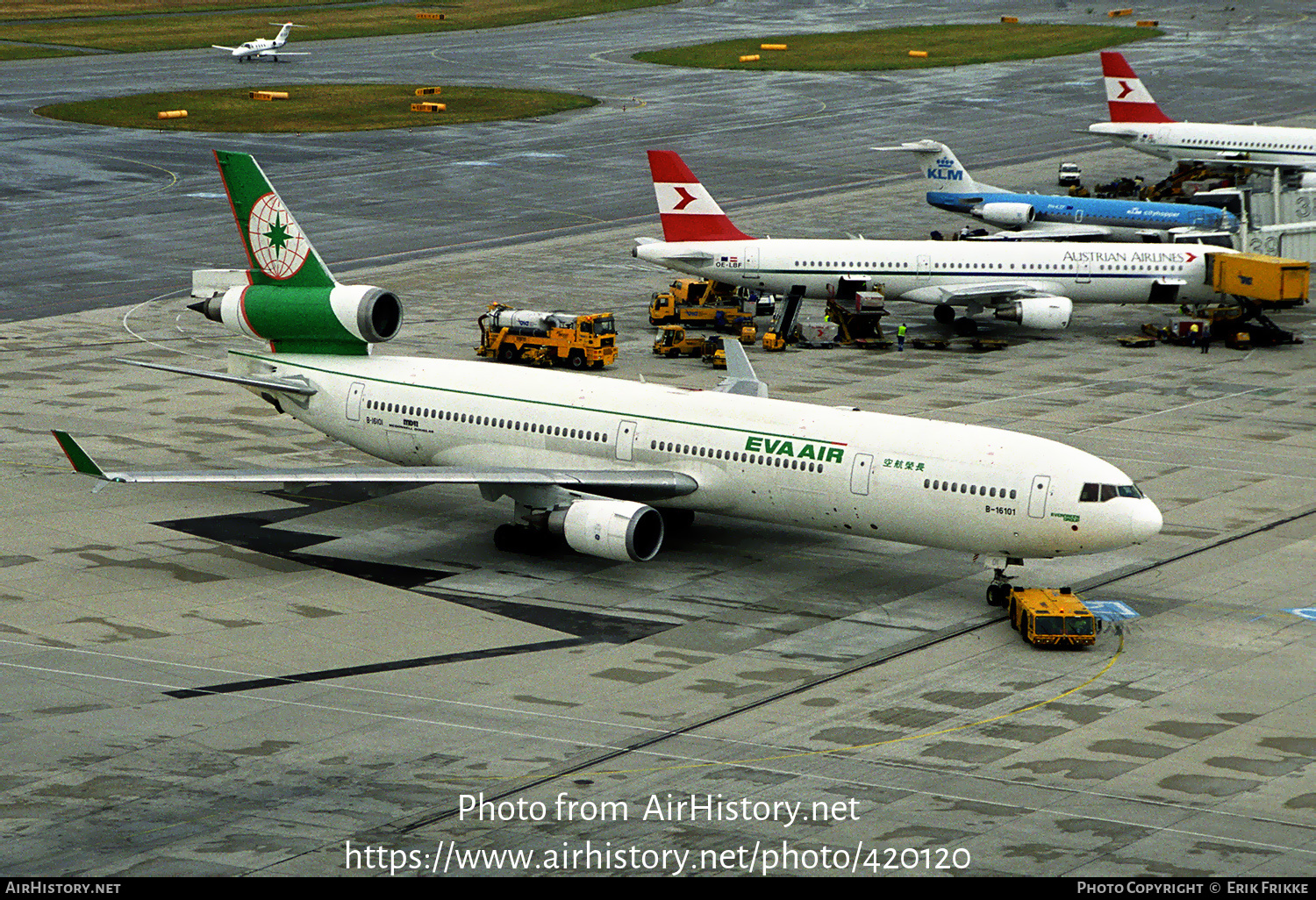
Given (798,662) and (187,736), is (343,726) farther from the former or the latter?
(798,662)

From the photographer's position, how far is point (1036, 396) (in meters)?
64.0

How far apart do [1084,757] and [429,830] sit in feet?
40.5

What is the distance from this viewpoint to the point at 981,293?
74.9 metres

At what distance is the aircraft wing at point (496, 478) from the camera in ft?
140

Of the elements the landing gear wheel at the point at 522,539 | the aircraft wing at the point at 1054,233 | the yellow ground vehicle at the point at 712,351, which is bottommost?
the landing gear wheel at the point at 522,539

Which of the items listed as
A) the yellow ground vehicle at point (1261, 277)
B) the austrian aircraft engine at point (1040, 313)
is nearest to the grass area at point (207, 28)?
the austrian aircraft engine at point (1040, 313)

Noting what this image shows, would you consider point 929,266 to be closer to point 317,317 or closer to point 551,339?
point 551,339

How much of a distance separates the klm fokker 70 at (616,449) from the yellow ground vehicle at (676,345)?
1829cm

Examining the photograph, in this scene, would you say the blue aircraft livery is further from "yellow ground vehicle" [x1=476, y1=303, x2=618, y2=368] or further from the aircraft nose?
the aircraft nose

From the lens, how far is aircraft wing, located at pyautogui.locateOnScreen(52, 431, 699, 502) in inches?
1682

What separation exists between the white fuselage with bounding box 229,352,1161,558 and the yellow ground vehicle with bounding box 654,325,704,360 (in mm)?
21652

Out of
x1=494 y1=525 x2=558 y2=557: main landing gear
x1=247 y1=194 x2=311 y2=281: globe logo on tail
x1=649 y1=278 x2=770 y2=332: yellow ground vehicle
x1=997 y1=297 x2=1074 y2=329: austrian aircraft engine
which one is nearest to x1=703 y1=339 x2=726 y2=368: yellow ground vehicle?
x1=649 y1=278 x2=770 y2=332: yellow ground vehicle

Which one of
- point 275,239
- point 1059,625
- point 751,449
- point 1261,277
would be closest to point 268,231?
point 275,239

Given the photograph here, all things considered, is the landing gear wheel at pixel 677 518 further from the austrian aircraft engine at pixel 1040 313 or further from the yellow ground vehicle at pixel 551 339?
the austrian aircraft engine at pixel 1040 313
